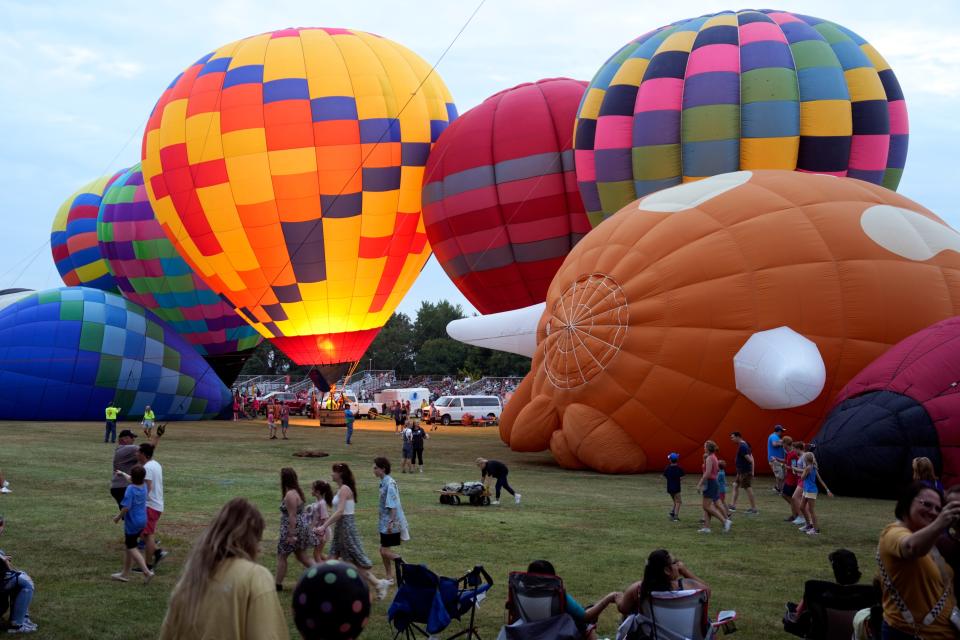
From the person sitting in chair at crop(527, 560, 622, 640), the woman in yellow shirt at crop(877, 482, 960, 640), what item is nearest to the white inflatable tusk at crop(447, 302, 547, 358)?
the person sitting in chair at crop(527, 560, 622, 640)

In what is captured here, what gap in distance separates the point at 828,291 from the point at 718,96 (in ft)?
21.3

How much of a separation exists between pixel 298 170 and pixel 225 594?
78.6 ft

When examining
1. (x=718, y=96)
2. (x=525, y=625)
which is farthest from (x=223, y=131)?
(x=525, y=625)

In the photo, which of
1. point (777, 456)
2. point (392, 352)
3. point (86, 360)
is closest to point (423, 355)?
point (392, 352)

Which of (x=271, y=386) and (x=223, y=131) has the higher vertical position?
(x=223, y=131)

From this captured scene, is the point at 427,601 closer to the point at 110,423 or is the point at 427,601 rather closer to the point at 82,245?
the point at 110,423

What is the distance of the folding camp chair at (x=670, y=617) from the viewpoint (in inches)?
210

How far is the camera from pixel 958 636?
155 inches

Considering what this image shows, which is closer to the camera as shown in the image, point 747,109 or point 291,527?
point 291,527

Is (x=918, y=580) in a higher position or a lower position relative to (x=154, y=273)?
lower

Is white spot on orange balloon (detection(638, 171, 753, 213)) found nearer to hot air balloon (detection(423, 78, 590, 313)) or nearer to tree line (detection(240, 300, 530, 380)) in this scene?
hot air balloon (detection(423, 78, 590, 313))

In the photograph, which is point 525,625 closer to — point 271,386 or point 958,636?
point 958,636

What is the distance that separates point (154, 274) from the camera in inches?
1388

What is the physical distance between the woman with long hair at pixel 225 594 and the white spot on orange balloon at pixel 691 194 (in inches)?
576
